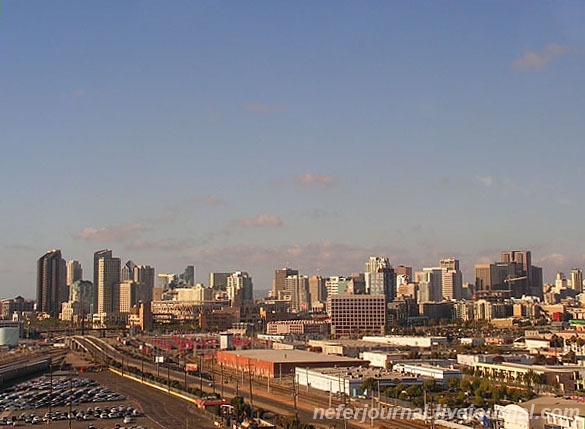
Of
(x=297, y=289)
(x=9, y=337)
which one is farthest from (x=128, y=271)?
(x=9, y=337)

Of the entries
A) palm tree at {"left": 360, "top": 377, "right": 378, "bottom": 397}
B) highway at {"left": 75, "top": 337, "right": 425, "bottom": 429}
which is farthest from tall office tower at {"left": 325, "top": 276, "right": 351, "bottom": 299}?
palm tree at {"left": 360, "top": 377, "right": 378, "bottom": 397}

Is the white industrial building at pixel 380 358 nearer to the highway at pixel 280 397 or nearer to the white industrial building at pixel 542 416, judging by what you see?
the highway at pixel 280 397

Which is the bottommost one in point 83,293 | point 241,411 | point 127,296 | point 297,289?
point 241,411

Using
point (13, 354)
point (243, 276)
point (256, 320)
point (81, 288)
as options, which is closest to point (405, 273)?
point (243, 276)

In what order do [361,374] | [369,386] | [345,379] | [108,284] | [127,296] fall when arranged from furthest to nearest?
[108,284]
[127,296]
[361,374]
[345,379]
[369,386]

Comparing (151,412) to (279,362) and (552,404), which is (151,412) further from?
(552,404)

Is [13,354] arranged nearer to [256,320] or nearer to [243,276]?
[256,320]

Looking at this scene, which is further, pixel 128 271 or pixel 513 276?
pixel 128 271

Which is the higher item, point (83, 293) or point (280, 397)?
point (83, 293)
